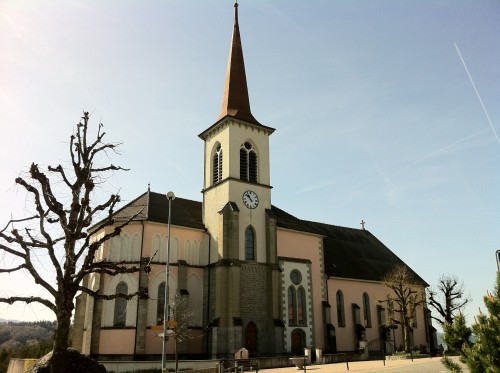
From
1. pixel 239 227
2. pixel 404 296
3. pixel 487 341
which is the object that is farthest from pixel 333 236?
pixel 487 341

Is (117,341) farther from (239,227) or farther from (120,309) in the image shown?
(239,227)

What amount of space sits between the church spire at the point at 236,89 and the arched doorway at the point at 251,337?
17.7m

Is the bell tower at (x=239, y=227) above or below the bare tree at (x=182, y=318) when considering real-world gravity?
above

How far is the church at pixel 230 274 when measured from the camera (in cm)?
3362

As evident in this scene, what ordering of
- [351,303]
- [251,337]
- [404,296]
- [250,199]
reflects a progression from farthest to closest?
[404,296] < [351,303] < [250,199] < [251,337]

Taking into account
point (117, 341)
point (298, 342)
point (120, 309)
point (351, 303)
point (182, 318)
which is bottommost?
point (298, 342)

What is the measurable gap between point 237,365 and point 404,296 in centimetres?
2759

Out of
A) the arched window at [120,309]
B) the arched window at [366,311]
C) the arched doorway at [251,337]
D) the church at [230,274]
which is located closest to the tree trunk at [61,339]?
the church at [230,274]

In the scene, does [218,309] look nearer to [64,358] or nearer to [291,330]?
[291,330]

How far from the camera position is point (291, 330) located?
3753 centimetres

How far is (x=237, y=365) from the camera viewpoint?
2503 centimetres

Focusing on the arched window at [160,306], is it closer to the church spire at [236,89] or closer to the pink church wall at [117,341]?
the pink church wall at [117,341]

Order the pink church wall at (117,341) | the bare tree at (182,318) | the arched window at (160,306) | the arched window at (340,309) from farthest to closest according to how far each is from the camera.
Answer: the arched window at (340,309)
the arched window at (160,306)
the pink church wall at (117,341)
the bare tree at (182,318)

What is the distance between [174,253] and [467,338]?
101 ft
